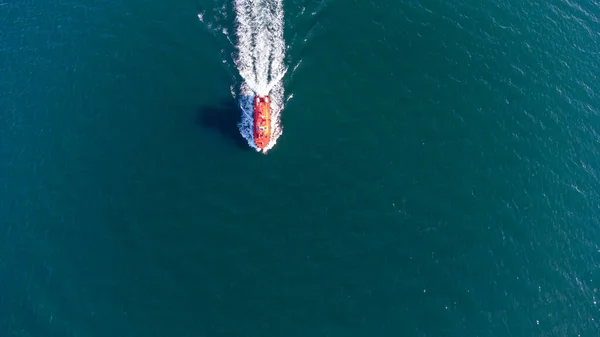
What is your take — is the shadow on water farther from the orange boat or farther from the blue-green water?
the orange boat

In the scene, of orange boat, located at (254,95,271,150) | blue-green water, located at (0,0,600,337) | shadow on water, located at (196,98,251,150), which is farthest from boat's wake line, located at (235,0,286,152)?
blue-green water, located at (0,0,600,337)

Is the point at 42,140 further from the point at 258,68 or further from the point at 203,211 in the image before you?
the point at 258,68

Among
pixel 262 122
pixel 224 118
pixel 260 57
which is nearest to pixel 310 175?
pixel 262 122

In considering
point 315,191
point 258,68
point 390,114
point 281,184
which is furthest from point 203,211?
point 390,114

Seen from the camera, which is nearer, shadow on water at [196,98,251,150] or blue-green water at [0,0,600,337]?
blue-green water at [0,0,600,337]

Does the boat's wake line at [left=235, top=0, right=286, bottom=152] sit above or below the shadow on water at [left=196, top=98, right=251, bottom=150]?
above

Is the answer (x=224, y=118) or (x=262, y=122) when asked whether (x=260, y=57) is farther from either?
(x=262, y=122)
